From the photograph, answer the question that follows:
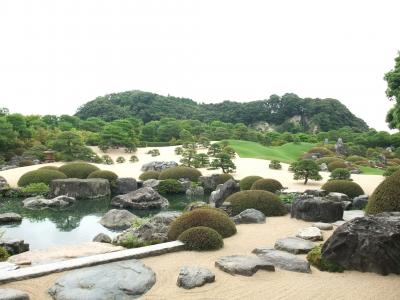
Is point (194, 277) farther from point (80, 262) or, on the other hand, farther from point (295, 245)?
point (295, 245)

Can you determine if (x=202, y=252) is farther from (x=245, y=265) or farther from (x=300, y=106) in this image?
(x=300, y=106)

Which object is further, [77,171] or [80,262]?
[77,171]

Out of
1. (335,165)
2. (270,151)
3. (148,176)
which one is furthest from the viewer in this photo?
(270,151)

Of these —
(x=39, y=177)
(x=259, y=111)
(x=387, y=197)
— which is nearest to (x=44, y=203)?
(x=39, y=177)

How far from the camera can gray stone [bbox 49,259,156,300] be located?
5.43 metres

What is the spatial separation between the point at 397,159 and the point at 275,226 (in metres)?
36.2

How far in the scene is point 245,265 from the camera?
6.52 metres

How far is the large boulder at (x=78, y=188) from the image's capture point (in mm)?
18719

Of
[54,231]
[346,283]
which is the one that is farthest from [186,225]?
[54,231]

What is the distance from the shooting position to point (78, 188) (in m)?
19.0

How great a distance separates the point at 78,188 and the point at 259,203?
9.86m

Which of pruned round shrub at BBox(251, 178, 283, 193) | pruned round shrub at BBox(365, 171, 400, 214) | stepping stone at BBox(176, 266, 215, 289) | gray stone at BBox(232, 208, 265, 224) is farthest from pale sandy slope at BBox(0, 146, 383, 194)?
stepping stone at BBox(176, 266, 215, 289)

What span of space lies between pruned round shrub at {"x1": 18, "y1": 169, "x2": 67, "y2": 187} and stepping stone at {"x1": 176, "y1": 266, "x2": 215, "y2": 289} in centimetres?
1653

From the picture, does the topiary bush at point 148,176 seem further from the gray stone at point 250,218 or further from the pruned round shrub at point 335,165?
the pruned round shrub at point 335,165
